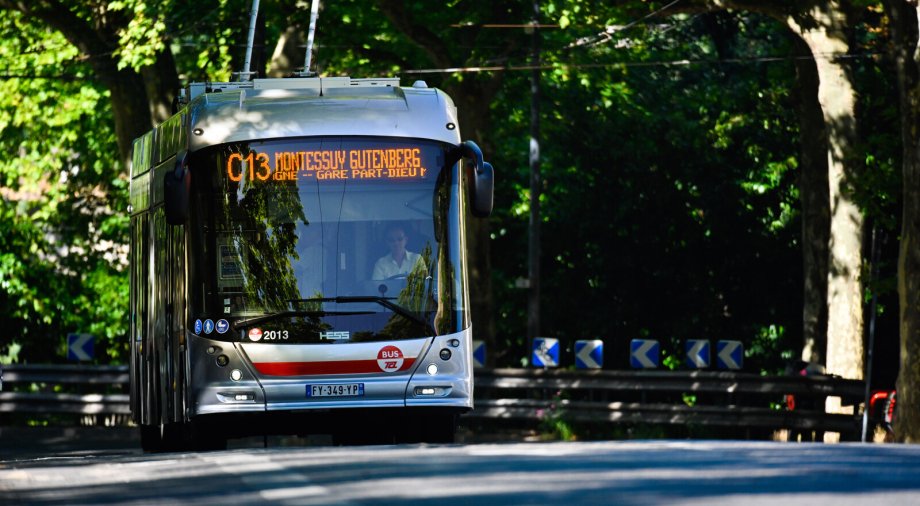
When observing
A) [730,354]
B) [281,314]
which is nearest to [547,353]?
[730,354]

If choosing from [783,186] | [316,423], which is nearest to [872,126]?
[783,186]

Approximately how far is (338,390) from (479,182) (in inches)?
78.3

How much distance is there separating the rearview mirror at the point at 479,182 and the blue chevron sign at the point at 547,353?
1422cm

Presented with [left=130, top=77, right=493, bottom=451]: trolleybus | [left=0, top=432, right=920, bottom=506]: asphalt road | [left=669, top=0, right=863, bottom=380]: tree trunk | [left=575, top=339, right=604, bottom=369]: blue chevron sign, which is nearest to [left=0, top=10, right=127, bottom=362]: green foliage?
[left=575, top=339, right=604, bottom=369]: blue chevron sign

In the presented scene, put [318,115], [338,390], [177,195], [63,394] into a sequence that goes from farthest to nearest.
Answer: [63,394] → [318,115] → [338,390] → [177,195]

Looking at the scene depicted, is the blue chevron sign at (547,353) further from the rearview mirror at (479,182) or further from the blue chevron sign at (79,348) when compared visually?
the rearview mirror at (479,182)

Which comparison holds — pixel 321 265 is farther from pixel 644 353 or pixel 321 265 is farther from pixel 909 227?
pixel 644 353

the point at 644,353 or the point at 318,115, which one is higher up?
the point at 318,115

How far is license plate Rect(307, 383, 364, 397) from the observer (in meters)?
16.0

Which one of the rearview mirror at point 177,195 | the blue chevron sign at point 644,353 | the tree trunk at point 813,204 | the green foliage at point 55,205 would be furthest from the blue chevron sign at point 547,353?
the rearview mirror at point 177,195

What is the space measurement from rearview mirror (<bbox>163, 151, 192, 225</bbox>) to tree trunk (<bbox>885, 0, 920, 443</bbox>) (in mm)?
9670

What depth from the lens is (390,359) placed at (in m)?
16.1

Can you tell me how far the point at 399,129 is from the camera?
A: 53.8 feet

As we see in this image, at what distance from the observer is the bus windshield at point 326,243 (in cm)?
1593
